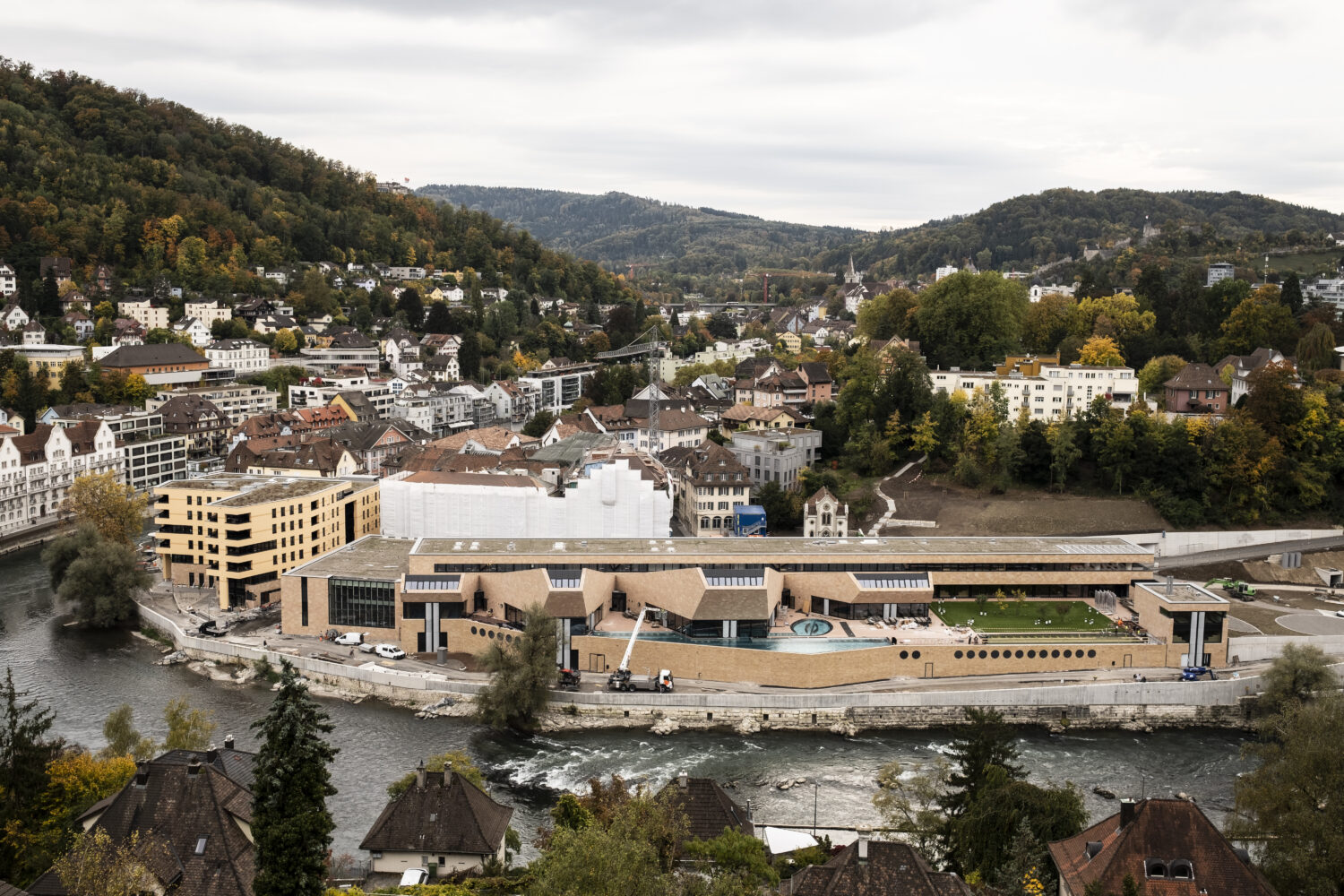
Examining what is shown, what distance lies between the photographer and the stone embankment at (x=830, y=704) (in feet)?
90.8

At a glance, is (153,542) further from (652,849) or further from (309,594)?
(652,849)

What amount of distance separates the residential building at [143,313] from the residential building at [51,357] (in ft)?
25.0

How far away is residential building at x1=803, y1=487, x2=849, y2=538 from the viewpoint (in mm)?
40812

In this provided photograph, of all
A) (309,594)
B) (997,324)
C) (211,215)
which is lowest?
(309,594)

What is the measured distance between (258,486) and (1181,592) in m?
29.9

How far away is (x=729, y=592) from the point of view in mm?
30922

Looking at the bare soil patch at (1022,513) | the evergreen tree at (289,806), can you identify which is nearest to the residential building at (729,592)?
the bare soil patch at (1022,513)

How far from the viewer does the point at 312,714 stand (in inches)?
602

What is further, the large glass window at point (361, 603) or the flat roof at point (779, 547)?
the flat roof at point (779, 547)

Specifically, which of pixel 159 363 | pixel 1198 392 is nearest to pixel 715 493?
pixel 1198 392

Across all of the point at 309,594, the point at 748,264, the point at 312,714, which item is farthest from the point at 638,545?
the point at 748,264

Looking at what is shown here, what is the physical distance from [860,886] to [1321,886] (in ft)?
22.2

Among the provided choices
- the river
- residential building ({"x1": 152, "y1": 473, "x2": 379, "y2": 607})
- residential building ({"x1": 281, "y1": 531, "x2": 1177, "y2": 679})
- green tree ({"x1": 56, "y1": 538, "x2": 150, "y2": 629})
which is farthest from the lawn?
green tree ({"x1": 56, "y1": 538, "x2": 150, "y2": 629})

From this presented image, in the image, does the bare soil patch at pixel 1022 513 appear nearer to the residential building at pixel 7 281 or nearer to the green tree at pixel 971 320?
the green tree at pixel 971 320
